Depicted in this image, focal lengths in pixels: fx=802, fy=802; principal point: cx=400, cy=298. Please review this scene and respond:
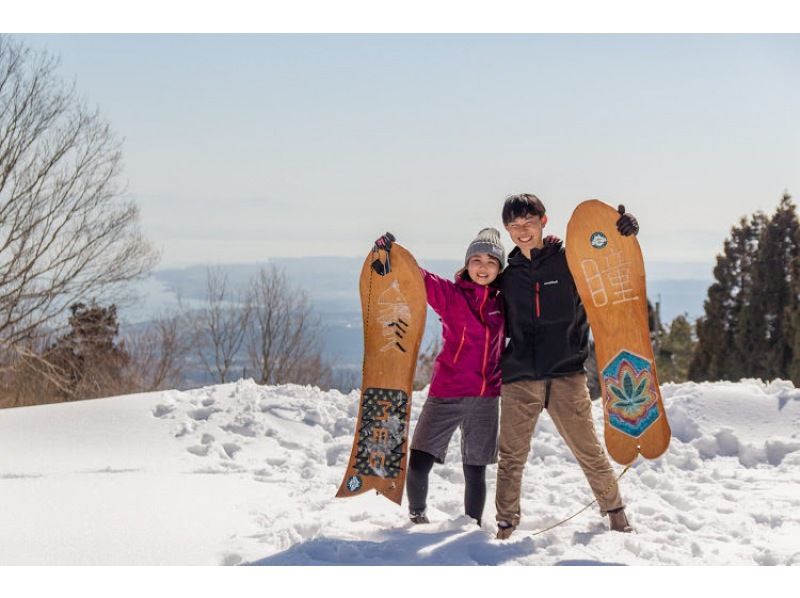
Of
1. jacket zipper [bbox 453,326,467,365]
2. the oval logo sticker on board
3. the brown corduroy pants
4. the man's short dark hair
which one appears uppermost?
the man's short dark hair

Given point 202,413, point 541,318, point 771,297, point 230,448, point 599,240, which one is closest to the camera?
point 541,318

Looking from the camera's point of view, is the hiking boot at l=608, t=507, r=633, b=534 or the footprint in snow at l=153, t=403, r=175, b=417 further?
the footprint in snow at l=153, t=403, r=175, b=417

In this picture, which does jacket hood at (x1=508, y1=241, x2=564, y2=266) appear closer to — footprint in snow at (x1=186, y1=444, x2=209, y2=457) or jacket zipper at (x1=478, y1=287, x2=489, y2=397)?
jacket zipper at (x1=478, y1=287, x2=489, y2=397)

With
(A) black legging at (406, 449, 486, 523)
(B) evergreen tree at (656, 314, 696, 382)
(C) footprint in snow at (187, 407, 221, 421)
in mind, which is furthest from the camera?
(B) evergreen tree at (656, 314, 696, 382)

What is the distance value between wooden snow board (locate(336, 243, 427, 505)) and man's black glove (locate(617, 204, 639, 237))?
1035 mm

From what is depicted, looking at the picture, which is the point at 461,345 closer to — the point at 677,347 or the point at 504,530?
the point at 504,530

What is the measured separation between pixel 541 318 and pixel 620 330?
0.47 metres

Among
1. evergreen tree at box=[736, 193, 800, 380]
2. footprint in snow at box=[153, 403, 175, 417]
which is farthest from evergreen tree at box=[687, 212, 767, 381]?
footprint in snow at box=[153, 403, 175, 417]

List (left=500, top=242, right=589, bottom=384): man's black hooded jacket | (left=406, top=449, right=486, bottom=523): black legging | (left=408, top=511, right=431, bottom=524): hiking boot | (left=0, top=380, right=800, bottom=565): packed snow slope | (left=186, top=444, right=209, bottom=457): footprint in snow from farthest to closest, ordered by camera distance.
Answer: (left=186, top=444, right=209, bottom=457): footprint in snow, (left=408, top=511, right=431, bottom=524): hiking boot, (left=406, top=449, right=486, bottom=523): black legging, (left=500, top=242, right=589, bottom=384): man's black hooded jacket, (left=0, top=380, right=800, bottom=565): packed snow slope

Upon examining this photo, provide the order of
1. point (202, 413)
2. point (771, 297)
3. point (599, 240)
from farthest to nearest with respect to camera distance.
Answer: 1. point (771, 297)
2. point (202, 413)
3. point (599, 240)

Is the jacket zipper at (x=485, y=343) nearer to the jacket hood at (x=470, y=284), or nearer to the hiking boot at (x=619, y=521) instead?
the jacket hood at (x=470, y=284)

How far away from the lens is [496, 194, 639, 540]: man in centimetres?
387

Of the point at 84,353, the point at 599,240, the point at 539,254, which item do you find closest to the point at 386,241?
the point at 539,254

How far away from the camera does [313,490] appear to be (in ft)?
16.7
